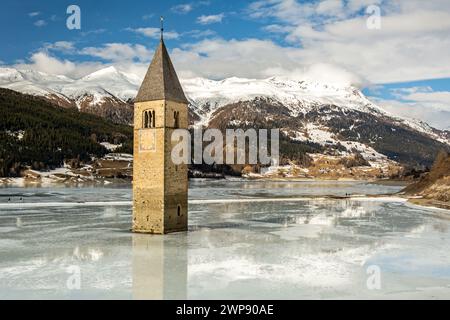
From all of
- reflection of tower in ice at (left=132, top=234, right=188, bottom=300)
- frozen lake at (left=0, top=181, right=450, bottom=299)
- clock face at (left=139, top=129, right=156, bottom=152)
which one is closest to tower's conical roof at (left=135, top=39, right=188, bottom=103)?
clock face at (left=139, top=129, right=156, bottom=152)

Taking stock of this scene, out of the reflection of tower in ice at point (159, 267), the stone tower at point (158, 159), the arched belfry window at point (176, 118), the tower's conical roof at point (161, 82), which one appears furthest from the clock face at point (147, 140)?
the reflection of tower in ice at point (159, 267)

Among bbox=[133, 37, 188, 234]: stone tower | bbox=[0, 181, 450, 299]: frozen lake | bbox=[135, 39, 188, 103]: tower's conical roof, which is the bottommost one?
Answer: bbox=[0, 181, 450, 299]: frozen lake

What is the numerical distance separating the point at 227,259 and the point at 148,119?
18.5 metres

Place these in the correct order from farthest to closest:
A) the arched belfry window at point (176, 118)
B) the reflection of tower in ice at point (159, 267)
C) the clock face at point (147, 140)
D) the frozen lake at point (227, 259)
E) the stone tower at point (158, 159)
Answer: the arched belfry window at point (176, 118), the clock face at point (147, 140), the stone tower at point (158, 159), the frozen lake at point (227, 259), the reflection of tower in ice at point (159, 267)

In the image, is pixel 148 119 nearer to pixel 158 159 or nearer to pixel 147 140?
pixel 147 140

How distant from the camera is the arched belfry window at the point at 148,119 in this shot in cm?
4569

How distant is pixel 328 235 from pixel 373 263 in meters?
13.2

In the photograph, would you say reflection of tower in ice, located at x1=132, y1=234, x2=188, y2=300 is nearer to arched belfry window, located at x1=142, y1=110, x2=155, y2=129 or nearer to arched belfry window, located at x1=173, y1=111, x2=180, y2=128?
arched belfry window, located at x1=142, y1=110, x2=155, y2=129

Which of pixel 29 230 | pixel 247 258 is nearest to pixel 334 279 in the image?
pixel 247 258

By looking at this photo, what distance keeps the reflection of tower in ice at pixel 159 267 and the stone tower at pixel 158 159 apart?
282 centimetres

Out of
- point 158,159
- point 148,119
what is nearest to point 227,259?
point 158,159

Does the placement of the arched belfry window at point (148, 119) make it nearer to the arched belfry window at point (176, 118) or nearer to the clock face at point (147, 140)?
the clock face at point (147, 140)

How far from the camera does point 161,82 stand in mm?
45781

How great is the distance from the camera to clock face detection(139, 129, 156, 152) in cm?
4512
